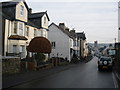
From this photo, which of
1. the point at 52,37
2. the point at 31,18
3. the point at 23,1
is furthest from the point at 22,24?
the point at 52,37

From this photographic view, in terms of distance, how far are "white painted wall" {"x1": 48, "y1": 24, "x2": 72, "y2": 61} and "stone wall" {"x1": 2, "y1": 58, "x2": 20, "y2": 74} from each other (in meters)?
28.2

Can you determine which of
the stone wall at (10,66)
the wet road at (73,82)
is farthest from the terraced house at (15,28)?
the wet road at (73,82)

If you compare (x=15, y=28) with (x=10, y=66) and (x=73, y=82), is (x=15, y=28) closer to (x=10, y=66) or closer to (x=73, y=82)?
(x=10, y=66)

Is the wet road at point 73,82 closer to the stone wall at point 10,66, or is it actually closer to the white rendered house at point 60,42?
the stone wall at point 10,66

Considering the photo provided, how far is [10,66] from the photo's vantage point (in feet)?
54.9

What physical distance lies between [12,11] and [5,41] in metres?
4.60

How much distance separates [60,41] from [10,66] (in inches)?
1190

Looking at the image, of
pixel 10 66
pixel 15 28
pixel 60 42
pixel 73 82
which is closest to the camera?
pixel 73 82

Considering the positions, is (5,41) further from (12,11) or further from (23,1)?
(23,1)

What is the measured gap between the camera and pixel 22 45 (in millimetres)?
26391

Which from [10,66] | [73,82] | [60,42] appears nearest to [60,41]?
[60,42]

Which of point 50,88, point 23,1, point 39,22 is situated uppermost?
point 23,1

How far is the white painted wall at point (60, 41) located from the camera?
149ft

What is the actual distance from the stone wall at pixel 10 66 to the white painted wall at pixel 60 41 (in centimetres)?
2819
